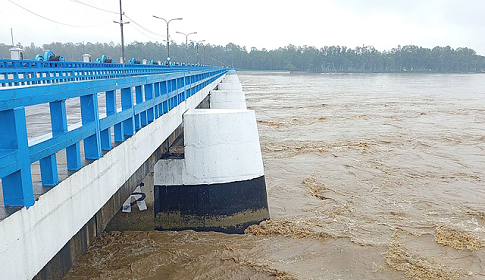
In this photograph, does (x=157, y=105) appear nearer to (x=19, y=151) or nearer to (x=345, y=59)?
(x=19, y=151)

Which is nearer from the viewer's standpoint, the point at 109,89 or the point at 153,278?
the point at 109,89

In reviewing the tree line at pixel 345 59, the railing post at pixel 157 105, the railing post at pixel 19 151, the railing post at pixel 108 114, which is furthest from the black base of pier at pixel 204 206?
the tree line at pixel 345 59

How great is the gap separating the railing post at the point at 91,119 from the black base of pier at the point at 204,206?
14.2ft

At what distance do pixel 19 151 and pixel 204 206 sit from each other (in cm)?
590

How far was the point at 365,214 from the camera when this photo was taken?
395 inches

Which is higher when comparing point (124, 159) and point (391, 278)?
point (124, 159)

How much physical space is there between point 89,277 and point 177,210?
2.03 m

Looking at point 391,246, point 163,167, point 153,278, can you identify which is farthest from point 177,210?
point 391,246

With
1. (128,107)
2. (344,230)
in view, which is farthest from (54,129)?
(344,230)

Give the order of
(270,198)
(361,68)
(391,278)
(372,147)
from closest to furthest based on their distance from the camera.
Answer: (391,278) < (270,198) < (372,147) < (361,68)

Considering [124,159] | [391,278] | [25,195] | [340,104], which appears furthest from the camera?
[340,104]

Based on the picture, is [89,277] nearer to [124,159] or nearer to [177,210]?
[177,210]

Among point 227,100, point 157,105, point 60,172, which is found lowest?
point 227,100

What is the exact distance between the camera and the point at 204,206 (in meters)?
8.55
